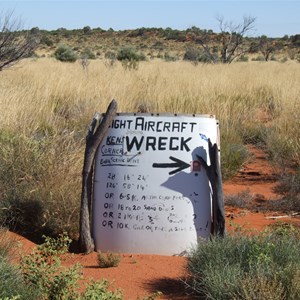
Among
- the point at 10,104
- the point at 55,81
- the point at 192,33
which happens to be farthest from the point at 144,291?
the point at 192,33

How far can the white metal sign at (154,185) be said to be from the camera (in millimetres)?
6211

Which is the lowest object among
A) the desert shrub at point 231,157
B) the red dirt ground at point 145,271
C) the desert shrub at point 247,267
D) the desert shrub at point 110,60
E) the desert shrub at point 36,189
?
the red dirt ground at point 145,271

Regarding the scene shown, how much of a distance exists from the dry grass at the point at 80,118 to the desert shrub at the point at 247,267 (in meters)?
1.96

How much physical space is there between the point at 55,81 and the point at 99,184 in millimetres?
10603

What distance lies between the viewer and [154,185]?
6.25 meters

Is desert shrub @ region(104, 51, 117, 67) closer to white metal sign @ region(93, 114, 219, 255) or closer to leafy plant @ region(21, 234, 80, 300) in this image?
white metal sign @ region(93, 114, 219, 255)

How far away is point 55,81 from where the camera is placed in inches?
656

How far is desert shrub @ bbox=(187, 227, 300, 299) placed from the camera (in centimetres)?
449

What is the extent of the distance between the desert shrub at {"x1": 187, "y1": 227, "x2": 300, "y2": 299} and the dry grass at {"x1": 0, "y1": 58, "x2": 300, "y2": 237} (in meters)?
1.96

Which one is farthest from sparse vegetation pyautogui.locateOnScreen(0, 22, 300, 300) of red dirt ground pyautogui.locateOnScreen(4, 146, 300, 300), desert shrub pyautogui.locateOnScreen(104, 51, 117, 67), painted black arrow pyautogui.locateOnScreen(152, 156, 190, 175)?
desert shrub pyautogui.locateOnScreen(104, 51, 117, 67)

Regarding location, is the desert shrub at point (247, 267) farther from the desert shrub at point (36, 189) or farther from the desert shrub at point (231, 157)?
the desert shrub at point (231, 157)

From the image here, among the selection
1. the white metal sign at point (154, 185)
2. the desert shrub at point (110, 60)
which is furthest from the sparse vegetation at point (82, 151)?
the desert shrub at point (110, 60)

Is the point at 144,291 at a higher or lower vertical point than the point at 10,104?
lower

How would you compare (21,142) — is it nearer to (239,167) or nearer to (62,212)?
(62,212)
